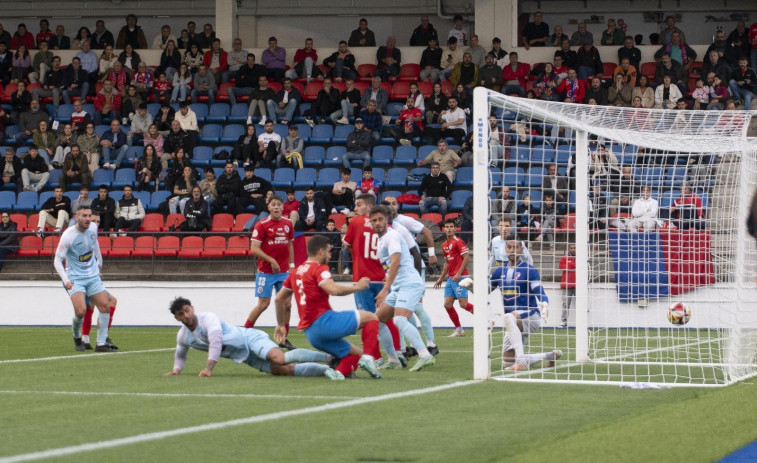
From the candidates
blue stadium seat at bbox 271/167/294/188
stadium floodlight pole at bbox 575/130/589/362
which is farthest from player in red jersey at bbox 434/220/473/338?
blue stadium seat at bbox 271/167/294/188

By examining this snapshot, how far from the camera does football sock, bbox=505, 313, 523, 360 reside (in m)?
11.9

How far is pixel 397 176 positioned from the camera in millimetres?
25594

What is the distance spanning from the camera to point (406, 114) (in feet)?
89.0

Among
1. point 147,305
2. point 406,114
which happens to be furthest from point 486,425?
point 406,114

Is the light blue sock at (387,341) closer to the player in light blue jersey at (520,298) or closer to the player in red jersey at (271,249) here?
the player in light blue jersey at (520,298)

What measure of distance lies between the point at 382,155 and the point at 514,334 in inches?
591

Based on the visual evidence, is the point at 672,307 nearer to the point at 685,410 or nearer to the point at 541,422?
the point at 685,410

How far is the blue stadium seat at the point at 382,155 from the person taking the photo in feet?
86.2

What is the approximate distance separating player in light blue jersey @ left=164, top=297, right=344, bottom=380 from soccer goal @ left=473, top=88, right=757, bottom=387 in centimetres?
174

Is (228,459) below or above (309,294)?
below

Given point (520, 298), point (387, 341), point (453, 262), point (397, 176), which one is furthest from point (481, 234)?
point (397, 176)

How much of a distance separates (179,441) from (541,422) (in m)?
2.61

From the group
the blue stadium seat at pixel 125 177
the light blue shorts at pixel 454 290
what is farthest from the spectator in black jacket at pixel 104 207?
the light blue shorts at pixel 454 290

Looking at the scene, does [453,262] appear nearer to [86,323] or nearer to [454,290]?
[454,290]
